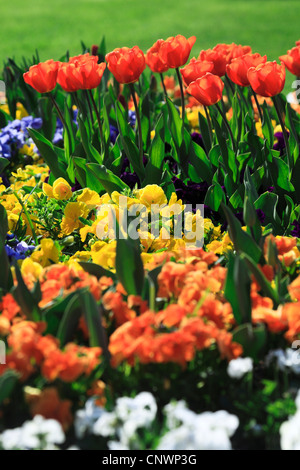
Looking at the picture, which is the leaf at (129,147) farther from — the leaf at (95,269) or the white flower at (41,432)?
the white flower at (41,432)

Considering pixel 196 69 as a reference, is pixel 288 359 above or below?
below

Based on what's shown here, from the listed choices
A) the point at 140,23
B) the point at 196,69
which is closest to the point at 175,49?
the point at 196,69

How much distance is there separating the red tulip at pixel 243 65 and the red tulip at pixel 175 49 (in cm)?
22

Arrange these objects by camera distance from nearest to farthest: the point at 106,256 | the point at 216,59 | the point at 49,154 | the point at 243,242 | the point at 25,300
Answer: the point at 25,300
the point at 243,242
the point at 106,256
the point at 216,59
the point at 49,154

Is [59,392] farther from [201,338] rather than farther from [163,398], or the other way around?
[201,338]

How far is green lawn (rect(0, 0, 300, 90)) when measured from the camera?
421 inches

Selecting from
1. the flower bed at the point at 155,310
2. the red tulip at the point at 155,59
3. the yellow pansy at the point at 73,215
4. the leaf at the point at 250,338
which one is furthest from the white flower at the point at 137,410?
the red tulip at the point at 155,59

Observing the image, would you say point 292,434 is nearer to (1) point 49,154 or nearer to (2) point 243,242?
(2) point 243,242

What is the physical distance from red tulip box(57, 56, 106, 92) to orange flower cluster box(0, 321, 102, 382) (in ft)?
5.20

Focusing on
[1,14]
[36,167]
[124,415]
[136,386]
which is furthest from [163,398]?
[1,14]

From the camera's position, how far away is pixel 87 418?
1.49 metres

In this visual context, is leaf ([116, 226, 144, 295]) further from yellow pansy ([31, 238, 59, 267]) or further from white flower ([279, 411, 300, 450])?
white flower ([279, 411, 300, 450])

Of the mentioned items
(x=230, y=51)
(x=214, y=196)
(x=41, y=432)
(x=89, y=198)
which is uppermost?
(x=230, y=51)

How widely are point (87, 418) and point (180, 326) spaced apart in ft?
1.14
